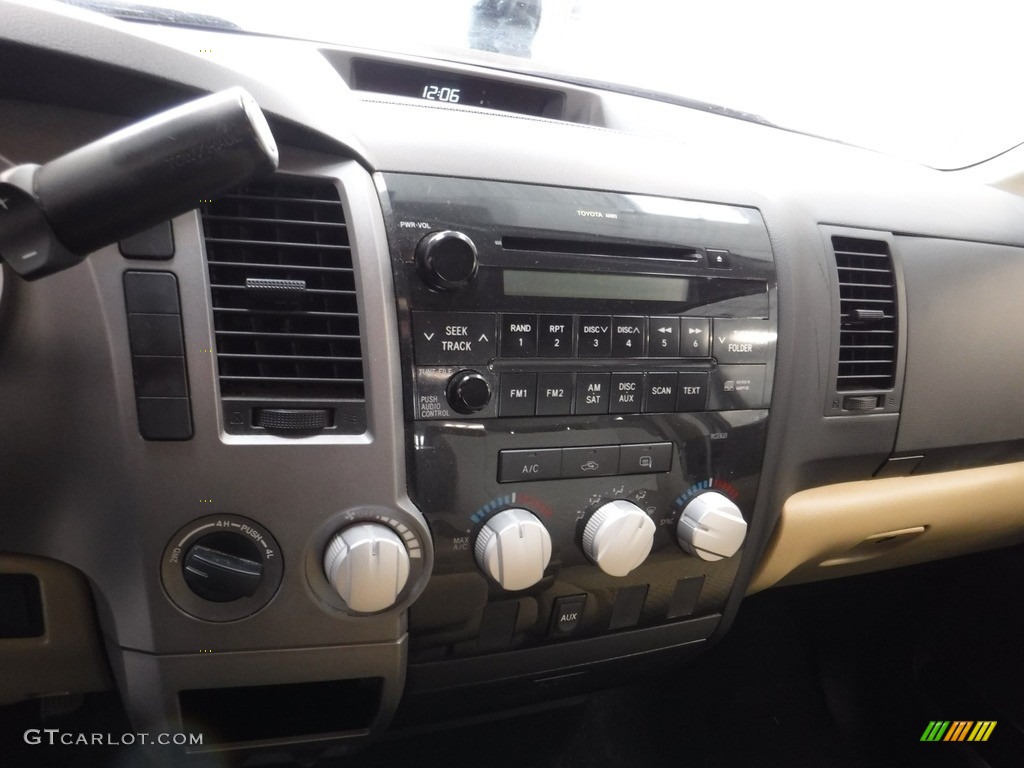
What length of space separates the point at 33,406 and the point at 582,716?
3.21 feet

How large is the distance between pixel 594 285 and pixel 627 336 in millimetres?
59

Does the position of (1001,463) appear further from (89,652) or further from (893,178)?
(89,652)

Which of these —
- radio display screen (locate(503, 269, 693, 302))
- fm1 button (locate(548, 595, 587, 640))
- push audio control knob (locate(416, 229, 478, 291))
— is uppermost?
push audio control knob (locate(416, 229, 478, 291))

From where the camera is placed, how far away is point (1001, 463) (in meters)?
1.03

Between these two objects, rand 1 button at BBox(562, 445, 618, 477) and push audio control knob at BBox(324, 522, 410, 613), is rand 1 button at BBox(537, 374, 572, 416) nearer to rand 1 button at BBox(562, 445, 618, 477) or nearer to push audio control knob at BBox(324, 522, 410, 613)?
rand 1 button at BBox(562, 445, 618, 477)

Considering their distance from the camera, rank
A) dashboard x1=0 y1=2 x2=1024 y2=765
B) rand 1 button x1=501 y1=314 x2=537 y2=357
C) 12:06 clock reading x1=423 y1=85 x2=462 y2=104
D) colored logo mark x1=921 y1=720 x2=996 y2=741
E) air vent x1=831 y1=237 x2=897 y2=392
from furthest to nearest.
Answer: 1. colored logo mark x1=921 y1=720 x2=996 y2=741
2. 12:06 clock reading x1=423 y1=85 x2=462 y2=104
3. air vent x1=831 y1=237 x2=897 y2=392
4. rand 1 button x1=501 y1=314 x2=537 y2=357
5. dashboard x1=0 y1=2 x2=1024 y2=765

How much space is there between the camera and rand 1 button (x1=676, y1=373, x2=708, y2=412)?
2.39 feet

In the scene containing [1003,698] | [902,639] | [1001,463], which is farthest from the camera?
[902,639]

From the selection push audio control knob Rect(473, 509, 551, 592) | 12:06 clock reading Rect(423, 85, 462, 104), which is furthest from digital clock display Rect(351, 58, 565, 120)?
push audio control knob Rect(473, 509, 551, 592)

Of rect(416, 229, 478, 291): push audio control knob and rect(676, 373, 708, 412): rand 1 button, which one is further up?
rect(416, 229, 478, 291): push audio control knob

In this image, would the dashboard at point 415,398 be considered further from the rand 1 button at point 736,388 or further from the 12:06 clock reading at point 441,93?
the 12:06 clock reading at point 441,93

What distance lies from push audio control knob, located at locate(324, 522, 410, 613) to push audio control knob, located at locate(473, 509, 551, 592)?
79 millimetres

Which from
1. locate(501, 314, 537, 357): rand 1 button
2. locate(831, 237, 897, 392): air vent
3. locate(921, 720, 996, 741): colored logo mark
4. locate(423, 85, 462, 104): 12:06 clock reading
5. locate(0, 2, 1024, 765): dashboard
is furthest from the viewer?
locate(921, 720, 996, 741): colored logo mark

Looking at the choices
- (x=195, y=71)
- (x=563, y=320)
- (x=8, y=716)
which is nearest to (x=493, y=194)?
(x=563, y=320)
